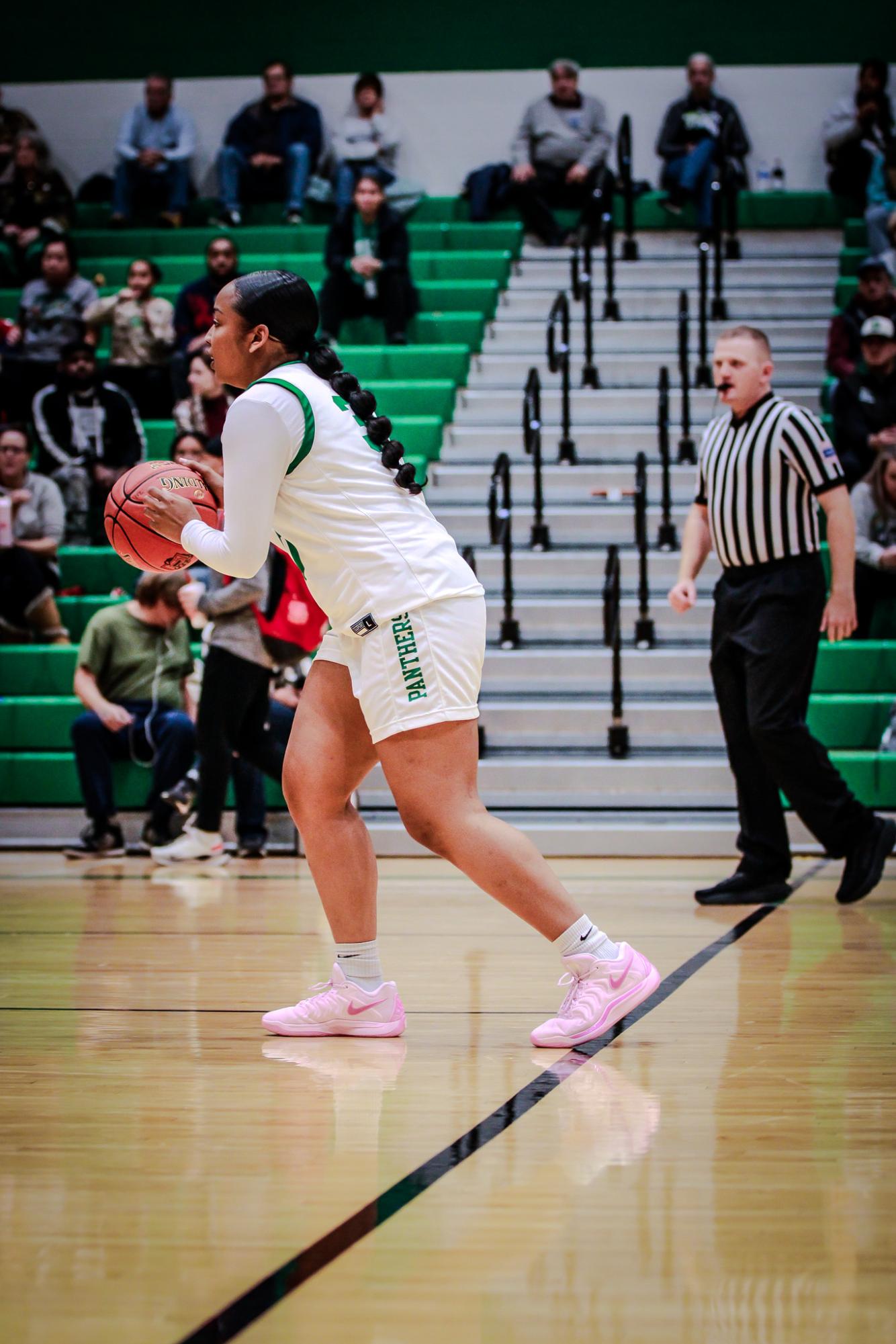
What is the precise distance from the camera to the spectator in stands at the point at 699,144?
35.2 ft

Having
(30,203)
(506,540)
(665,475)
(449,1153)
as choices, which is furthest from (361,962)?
(30,203)

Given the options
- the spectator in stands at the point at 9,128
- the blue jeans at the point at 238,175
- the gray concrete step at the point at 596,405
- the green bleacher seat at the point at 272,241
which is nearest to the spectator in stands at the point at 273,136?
the blue jeans at the point at 238,175

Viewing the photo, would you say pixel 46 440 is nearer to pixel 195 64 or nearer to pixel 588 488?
pixel 588 488

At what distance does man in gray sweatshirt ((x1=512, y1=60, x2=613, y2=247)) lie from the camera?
11.0 metres

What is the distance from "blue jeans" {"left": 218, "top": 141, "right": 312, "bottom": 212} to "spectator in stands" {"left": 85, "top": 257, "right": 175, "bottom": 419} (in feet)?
5.73

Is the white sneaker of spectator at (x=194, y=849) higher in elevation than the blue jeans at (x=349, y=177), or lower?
lower

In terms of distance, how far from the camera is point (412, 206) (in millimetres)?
11352

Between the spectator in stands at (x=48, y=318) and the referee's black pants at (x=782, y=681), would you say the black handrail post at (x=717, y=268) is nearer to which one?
the spectator in stands at (x=48, y=318)

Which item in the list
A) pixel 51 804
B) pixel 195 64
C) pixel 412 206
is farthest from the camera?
pixel 195 64

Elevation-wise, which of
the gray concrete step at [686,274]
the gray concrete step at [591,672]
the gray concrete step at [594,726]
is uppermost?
the gray concrete step at [686,274]

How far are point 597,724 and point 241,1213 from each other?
5.30m

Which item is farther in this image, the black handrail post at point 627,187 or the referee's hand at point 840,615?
the black handrail post at point 627,187

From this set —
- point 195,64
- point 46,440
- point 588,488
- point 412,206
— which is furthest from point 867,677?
→ point 195,64

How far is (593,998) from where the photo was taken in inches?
123
